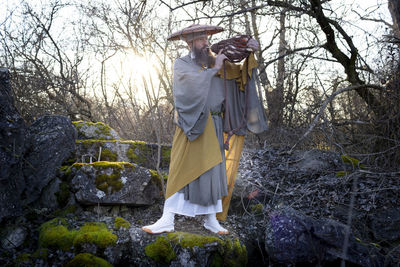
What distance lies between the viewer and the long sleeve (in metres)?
3.66

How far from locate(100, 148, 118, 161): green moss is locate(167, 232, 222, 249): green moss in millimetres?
2120

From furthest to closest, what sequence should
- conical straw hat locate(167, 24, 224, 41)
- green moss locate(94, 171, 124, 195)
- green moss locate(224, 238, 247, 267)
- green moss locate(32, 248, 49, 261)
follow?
1. green moss locate(94, 171, 124, 195)
2. conical straw hat locate(167, 24, 224, 41)
3. green moss locate(224, 238, 247, 267)
4. green moss locate(32, 248, 49, 261)

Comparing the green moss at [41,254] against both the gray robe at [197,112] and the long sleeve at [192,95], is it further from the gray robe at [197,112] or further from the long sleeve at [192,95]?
the long sleeve at [192,95]

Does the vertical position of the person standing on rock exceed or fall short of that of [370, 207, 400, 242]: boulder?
it exceeds it

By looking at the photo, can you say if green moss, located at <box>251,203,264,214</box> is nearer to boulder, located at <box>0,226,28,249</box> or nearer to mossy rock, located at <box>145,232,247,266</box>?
mossy rock, located at <box>145,232,247,266</box>

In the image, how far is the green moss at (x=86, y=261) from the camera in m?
3.27

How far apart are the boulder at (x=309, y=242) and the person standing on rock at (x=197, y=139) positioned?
0.60 m

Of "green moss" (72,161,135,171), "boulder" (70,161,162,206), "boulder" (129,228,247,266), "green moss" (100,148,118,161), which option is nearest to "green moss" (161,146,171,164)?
"green moss" (100,148,118,161)

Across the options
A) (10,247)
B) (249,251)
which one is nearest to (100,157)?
(10,247)

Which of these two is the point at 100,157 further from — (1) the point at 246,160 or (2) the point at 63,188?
(1) the point at 246,160

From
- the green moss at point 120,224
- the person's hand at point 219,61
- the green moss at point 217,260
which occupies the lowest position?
the green moss at point 217,260

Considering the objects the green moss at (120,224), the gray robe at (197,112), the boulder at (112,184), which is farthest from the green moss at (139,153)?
the gray robe at (197,112)

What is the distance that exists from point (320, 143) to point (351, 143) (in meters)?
0.93

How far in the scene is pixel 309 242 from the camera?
3.65 meters
